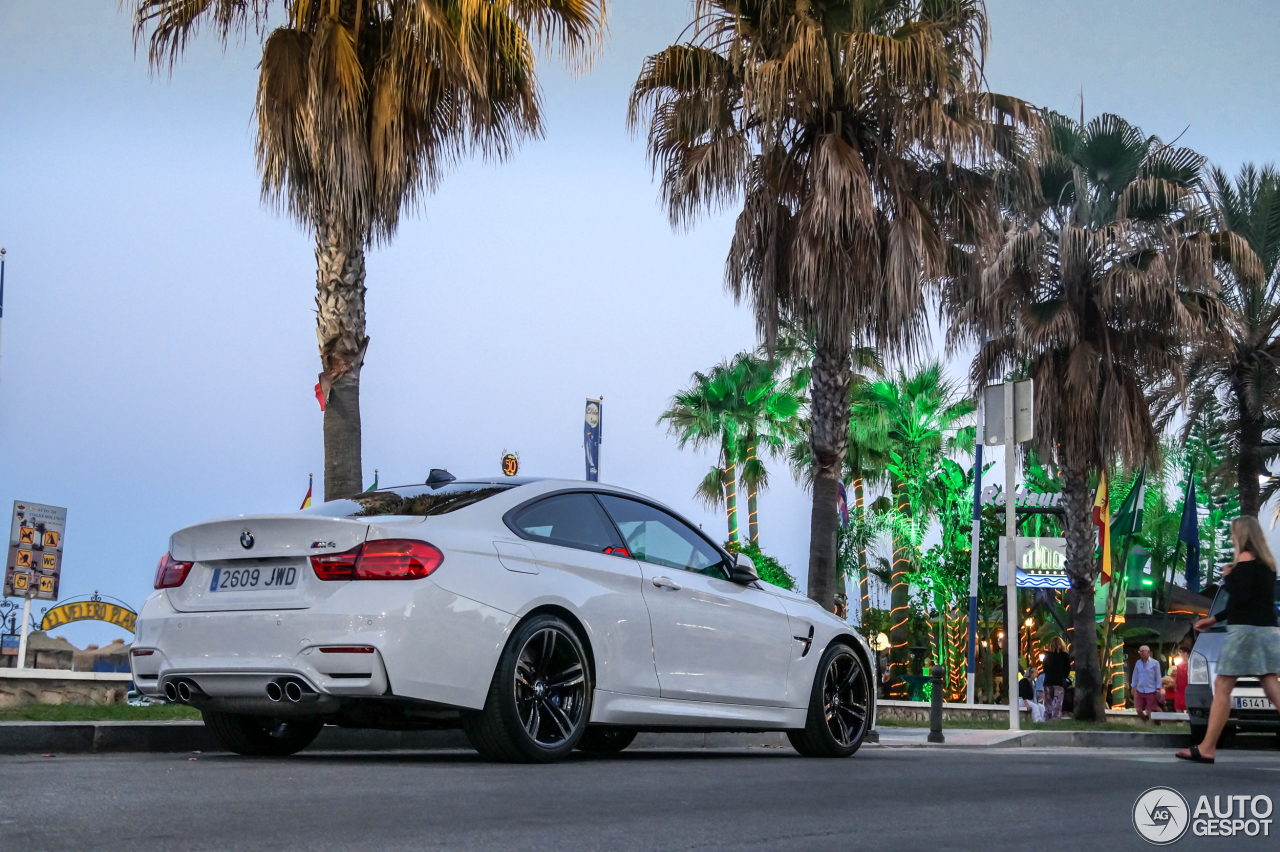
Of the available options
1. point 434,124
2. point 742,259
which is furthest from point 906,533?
point 434,124

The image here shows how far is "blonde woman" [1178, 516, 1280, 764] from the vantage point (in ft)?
29.0

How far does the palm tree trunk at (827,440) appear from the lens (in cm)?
1578

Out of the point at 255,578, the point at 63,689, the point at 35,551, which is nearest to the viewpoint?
the point at 255,578

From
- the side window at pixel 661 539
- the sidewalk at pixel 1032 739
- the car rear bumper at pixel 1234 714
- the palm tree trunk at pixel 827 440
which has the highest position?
the palm tree trunk at pixel 827 440

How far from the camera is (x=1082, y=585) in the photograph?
2339 centimetres

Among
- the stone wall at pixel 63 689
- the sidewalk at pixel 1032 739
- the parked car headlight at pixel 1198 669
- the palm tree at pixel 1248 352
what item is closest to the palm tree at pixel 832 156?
the sidewalk at pixel 1032 739

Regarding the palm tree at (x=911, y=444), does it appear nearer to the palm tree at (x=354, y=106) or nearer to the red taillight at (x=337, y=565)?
the palm tree at (x=354, y=106)

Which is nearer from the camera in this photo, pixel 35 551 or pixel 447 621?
pixel 447 621

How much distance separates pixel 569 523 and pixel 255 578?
1.70 metres

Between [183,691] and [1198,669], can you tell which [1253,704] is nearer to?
[1198,669]

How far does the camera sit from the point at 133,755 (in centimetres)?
743

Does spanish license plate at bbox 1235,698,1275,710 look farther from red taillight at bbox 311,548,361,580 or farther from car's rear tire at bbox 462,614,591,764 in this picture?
red taillight at bbox 311,548,361,580

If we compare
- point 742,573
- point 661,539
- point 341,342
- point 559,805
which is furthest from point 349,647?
point 341,342

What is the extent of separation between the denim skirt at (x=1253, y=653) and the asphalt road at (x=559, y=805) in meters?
1.51
